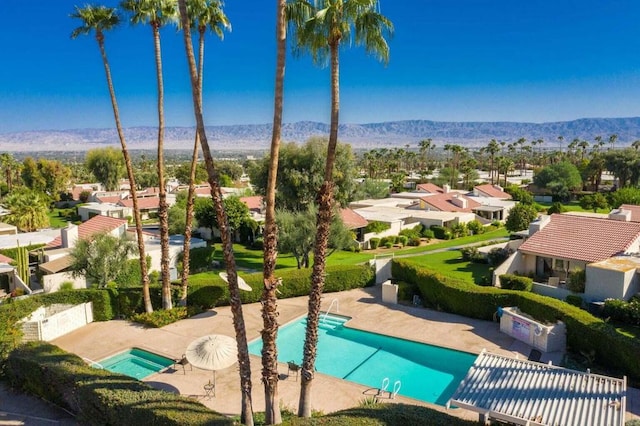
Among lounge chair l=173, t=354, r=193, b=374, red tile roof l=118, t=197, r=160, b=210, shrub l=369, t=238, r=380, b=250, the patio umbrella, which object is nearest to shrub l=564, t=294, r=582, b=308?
the patio umbrella

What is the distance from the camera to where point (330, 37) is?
38.3 feet

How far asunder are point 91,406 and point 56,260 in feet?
63.3

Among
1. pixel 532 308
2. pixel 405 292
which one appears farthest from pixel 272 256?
pixel 405 292

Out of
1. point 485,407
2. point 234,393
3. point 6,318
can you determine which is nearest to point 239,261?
point 6,318

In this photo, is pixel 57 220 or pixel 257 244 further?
pixel 57 220

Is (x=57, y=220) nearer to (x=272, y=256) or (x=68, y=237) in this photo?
(x=68, y=237)

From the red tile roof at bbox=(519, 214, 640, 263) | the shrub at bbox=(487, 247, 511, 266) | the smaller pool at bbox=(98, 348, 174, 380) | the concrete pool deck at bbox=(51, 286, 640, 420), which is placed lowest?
the smaller pool at bbox=(98, 348, 174, 380)

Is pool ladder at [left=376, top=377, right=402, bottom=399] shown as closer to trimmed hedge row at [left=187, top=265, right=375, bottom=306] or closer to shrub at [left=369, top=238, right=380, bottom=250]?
trimmed hedge row at [left=187, top=265, right=375, bottom=306]

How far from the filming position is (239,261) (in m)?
39.2

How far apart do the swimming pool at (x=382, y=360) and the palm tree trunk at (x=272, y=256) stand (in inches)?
248

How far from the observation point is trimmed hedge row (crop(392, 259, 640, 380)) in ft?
55.5

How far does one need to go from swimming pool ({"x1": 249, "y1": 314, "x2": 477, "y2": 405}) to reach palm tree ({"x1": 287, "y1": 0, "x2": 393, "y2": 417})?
6.32 meters

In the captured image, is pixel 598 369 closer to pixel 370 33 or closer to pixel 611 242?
pixel 611 242

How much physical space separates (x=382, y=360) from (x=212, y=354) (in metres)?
7.49
